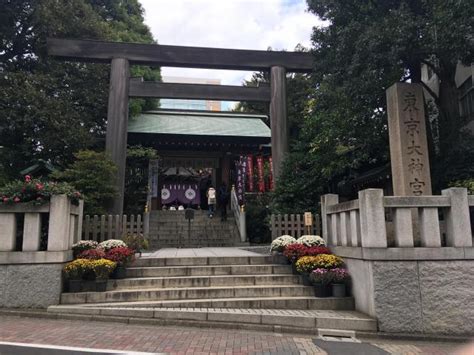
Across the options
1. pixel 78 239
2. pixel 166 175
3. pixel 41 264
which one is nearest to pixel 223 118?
pixel 166 175

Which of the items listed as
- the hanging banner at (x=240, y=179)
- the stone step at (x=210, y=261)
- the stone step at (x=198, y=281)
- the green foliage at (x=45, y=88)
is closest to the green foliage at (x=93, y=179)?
the green foliage at (x=45, y=88)

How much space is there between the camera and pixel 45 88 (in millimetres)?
15484

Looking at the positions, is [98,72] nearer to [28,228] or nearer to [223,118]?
[223,118]

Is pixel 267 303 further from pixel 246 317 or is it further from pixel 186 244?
pixel 186 244

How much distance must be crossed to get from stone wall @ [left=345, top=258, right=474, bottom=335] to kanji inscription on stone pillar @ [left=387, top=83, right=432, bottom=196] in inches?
73.3

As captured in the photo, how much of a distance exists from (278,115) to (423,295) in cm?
1092

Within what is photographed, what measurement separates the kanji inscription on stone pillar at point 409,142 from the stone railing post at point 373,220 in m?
1.46

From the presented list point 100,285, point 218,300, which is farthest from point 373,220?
point 100,285

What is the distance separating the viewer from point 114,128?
15.3 meters

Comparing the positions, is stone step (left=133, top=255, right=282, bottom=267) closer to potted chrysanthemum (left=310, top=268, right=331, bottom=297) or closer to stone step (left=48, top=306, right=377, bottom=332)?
potted chrysanthemum (left=310, top=268, right=331, bottom=297)

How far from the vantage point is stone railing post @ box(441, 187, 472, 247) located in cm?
691

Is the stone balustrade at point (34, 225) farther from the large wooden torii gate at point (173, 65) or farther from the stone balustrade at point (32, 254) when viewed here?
the large wooden torii gate at point (173, 65)

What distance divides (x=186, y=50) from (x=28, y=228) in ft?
34.9

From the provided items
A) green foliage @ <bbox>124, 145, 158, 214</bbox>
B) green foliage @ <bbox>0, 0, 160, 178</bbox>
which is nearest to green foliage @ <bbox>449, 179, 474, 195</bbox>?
green foliage @ <bbox>0, 0, 160, 178</bbox>
